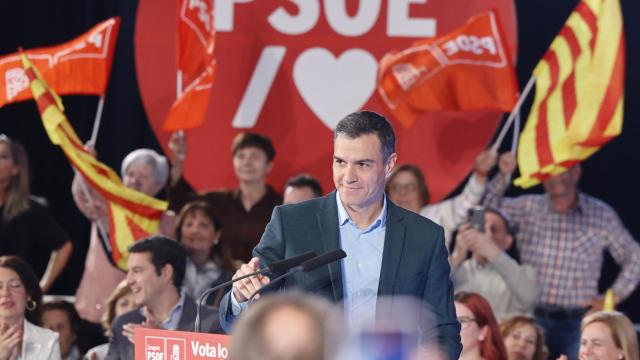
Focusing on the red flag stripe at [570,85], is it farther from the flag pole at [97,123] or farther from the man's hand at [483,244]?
the flag pole at [97,123]

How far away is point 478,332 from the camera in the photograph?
4902mm

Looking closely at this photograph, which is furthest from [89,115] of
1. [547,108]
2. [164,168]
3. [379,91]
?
[547,108]

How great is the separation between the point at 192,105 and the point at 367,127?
145 inches

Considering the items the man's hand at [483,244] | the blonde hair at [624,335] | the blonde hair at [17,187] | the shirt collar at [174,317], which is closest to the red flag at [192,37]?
the blonde hair at [17,187]

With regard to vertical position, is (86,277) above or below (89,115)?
below

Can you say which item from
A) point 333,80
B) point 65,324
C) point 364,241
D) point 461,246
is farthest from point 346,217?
point 333,80

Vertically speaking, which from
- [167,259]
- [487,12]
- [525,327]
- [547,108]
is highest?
[487,12]

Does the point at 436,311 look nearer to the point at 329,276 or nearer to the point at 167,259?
the point at 329,276

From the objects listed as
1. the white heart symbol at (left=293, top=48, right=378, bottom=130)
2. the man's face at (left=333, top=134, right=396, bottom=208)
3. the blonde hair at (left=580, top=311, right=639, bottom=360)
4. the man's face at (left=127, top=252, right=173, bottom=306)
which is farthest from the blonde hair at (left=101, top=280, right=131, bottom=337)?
the man's face at (left=333, top=134, right=396, bottom=208)

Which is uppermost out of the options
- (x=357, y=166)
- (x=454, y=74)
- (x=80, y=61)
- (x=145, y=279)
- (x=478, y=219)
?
(x=80, y=61)

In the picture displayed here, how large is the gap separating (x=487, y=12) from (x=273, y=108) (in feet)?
4.36

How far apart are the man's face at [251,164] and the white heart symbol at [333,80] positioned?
904mm

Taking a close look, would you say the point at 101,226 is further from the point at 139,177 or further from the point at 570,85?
the point at 570,85

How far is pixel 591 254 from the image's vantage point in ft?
21.3
